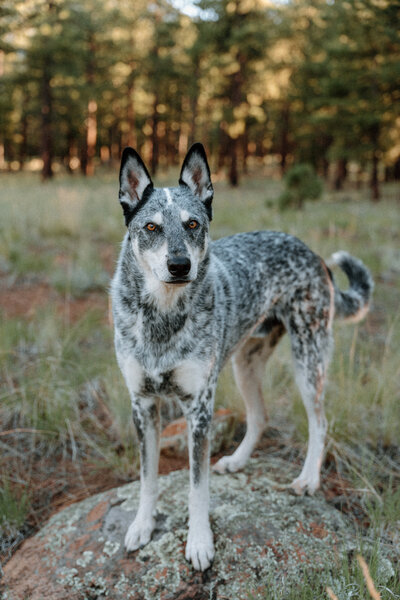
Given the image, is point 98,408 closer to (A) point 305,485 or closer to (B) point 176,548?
(B) point 176,548

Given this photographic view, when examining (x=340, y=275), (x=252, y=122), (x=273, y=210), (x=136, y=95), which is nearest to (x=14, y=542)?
(x=340, y=275)

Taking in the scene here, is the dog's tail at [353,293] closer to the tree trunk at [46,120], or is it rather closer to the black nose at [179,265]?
the black nose at [179,265]

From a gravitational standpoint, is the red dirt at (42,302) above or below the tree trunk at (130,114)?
below

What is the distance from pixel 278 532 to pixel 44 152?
1050 inches

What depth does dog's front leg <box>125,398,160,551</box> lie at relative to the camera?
8.37ft

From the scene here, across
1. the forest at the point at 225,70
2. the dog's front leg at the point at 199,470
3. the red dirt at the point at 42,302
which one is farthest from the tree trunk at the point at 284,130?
the dog's front leg at the point at 199,470

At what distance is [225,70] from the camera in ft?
75.9

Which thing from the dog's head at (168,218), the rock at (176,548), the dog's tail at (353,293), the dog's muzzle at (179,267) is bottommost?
the rock at (176,548)

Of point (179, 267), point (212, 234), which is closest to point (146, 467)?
point (179, 267)

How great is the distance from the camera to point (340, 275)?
602 centimetres

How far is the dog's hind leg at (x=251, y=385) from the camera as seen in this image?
10.6ft

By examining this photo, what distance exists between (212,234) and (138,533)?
676 centimetres

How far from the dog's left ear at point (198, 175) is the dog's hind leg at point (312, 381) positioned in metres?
1.16

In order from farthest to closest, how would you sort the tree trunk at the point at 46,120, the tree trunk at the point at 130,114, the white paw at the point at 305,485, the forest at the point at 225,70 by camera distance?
the tree trunk at the point at 130,114 → the tree trunk at the point at 46,120 → the forest at the point at 225,70 → the white paw at the point at 305,485
